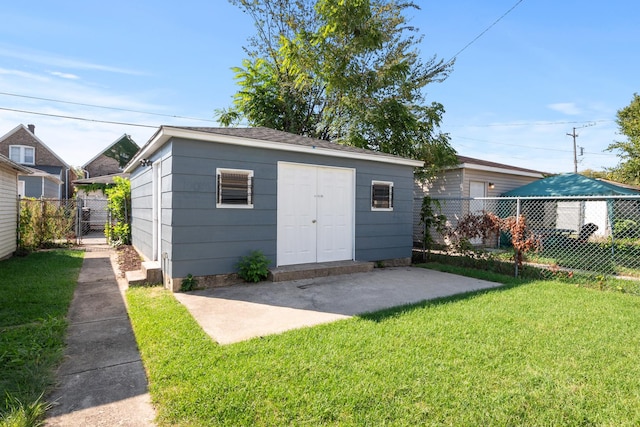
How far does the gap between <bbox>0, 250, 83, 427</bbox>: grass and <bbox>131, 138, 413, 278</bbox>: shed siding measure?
1.55 meters

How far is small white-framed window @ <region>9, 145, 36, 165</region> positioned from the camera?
67.6 feet

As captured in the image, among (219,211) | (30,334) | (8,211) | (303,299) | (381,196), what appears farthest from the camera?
(8,211)

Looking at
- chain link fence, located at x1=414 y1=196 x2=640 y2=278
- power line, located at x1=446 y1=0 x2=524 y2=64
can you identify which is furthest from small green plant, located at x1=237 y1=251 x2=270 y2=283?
power line, located at x1=446 y1=0 x2=524 y2=64

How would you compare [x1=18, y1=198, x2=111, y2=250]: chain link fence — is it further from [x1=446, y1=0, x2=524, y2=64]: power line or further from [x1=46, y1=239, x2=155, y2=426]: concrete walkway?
[x1=446, y1=0, x2=524, y2=64]: power line

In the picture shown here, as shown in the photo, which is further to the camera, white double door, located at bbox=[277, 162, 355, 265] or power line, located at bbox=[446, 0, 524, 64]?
power line, located at bbox=[446, 0, 524, 64]

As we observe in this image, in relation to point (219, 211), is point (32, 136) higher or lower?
higher

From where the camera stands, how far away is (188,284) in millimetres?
5023

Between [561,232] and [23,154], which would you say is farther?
[23,154]

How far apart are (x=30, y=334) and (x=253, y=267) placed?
113 inches

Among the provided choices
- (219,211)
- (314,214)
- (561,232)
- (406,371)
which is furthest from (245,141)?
(561,232)

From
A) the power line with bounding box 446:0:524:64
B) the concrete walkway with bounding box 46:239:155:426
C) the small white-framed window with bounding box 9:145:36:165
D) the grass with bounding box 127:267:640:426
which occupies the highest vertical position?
the power line with bounding box 446:0:524:64

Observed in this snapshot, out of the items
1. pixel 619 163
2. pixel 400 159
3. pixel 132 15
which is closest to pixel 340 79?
pixel 400 159

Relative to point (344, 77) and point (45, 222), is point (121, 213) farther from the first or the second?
point (344, 77)

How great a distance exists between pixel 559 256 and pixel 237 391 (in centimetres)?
989
